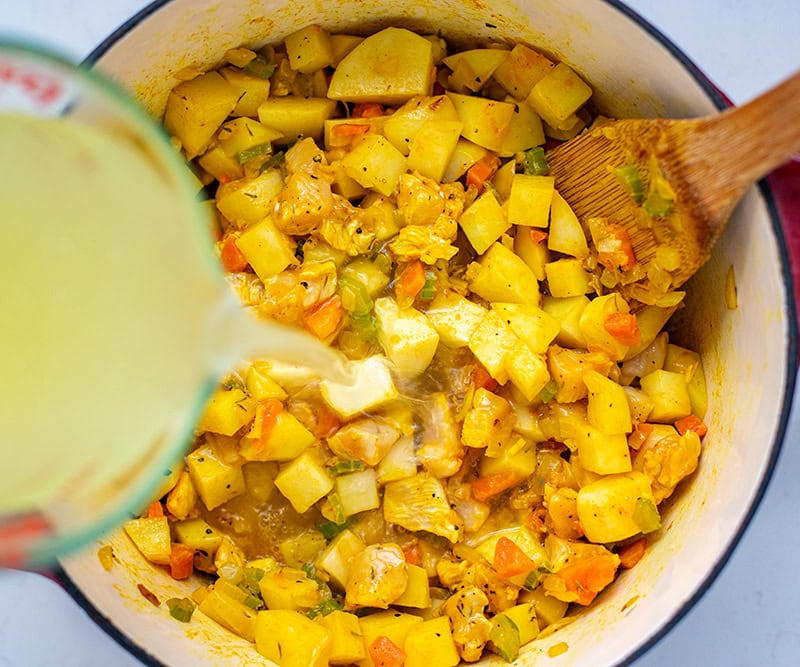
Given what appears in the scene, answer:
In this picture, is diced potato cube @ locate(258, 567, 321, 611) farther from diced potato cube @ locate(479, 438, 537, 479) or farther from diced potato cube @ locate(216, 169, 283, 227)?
diced potato cube @ locate(216, 169, 283, 227)

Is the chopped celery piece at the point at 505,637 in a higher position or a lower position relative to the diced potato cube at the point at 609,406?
lower

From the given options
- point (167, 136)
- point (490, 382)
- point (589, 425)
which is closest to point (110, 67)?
point (167, 136)

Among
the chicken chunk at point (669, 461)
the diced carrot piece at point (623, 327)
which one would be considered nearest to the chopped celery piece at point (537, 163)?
the diced carrot piece at point (623, 327)

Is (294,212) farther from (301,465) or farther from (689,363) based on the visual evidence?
(689,363)

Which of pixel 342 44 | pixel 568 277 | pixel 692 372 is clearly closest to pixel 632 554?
pixel 692 372

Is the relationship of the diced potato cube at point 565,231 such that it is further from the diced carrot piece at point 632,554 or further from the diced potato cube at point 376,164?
the diced carrot piece at point 632,554

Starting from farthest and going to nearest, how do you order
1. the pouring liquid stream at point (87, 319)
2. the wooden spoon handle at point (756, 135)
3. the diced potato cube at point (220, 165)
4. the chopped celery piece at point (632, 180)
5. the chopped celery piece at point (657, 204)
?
the diced potato cube at point (220, 165)
the chopped celery piece at point (632, 180)
the chopped celery piece at point (657, 204)
the wooden spoon handle at point (756, 135)
the pouring liquid stream at point (87, 319)
